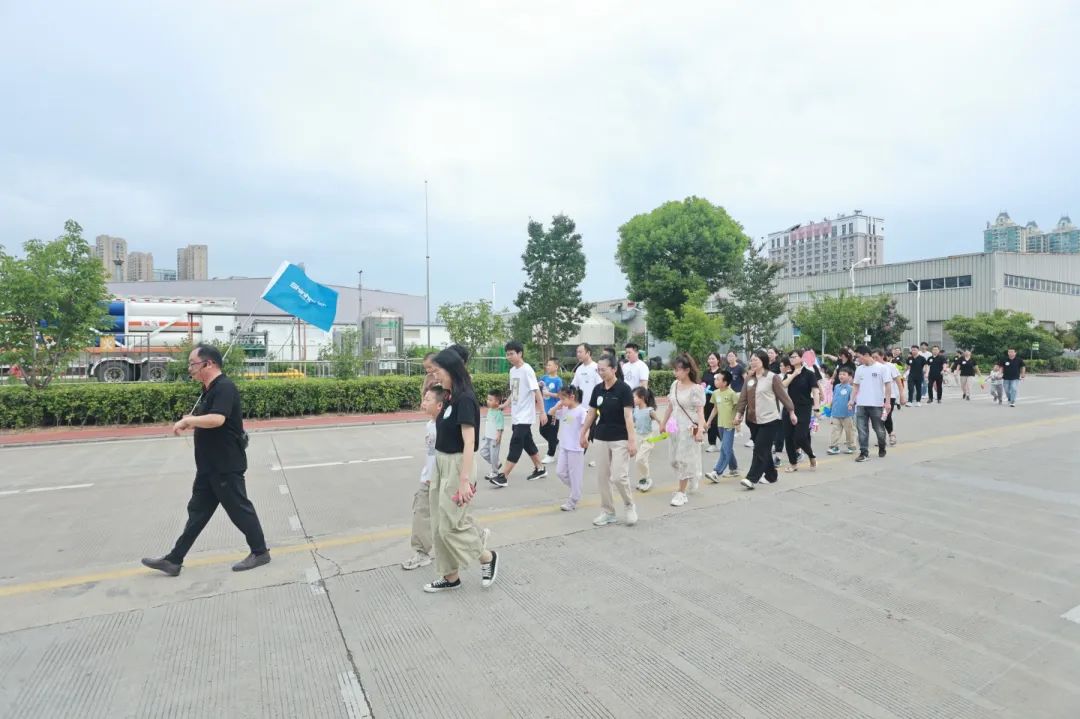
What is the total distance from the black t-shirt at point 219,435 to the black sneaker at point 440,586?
1712mm

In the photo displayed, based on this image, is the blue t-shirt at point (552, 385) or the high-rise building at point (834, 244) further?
the high-rise building at point (834, 244)

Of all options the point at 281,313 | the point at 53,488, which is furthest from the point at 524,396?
the point at 281,313

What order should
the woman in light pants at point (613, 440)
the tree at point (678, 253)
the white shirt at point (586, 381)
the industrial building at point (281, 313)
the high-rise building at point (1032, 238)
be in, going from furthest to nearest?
the high-rise building at point (1032, 238)
the tree at point (678, 253)
the industrial building at point (281, 313)
the white shirt at point (586, 381)
the woman in light pants at point (613, 440)

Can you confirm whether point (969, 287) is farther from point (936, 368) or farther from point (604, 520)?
point (604, 520)

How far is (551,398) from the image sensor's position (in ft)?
29.2

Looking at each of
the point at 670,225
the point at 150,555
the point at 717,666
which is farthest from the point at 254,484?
the point at 670,225

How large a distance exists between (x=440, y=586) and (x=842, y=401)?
25.3 ft

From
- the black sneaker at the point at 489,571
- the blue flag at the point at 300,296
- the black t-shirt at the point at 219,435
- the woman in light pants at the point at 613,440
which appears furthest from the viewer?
the blue flag at the point at 300,296

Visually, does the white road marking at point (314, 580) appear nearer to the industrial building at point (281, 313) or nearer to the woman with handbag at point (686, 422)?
the woman with handbag at point (686, 422)

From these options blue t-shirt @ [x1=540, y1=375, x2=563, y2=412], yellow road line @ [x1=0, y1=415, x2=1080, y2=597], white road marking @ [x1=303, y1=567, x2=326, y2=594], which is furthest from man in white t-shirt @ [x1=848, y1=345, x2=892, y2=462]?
white road marking @ [x1=303, y1=567, x2=326, y2=594]

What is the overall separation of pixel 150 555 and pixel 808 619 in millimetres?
5091

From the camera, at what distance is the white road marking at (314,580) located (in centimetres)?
442

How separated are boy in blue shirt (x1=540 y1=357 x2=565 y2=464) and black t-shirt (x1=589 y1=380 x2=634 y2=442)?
8.15 ft

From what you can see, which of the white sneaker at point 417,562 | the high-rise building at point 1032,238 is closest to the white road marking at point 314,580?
the white sneaker at point 417,562
